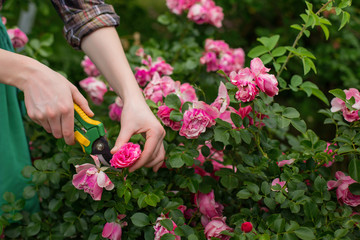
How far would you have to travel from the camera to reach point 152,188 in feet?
3.87

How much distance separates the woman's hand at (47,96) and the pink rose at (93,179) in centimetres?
15

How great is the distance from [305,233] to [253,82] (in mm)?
423

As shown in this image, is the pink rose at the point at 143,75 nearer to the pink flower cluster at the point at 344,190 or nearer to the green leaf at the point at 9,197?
the green leaf at the point at 9,197

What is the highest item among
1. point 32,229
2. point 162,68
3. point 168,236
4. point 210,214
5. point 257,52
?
point 257,52

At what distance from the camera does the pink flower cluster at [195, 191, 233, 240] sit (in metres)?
1.14

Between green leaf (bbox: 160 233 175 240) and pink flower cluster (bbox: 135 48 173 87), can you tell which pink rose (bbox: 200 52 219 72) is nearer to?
pink flower cluster (bbox: 135 48 173 87)

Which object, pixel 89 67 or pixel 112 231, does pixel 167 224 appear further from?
pixel 89 67

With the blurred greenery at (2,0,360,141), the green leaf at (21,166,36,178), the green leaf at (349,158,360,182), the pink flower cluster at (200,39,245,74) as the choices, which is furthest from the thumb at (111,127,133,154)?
the blurred greenery at (2,0,360,141)

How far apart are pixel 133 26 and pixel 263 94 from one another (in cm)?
212

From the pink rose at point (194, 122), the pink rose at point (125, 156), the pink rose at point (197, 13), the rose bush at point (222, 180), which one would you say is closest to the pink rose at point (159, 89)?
the rose bush at point (222, 180)

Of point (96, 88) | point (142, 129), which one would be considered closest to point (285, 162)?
point (142, 129)

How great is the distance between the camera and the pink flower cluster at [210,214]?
3.73 feet

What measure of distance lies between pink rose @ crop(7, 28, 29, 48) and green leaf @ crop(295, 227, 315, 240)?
4.49ft

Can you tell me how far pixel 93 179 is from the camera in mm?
1063
